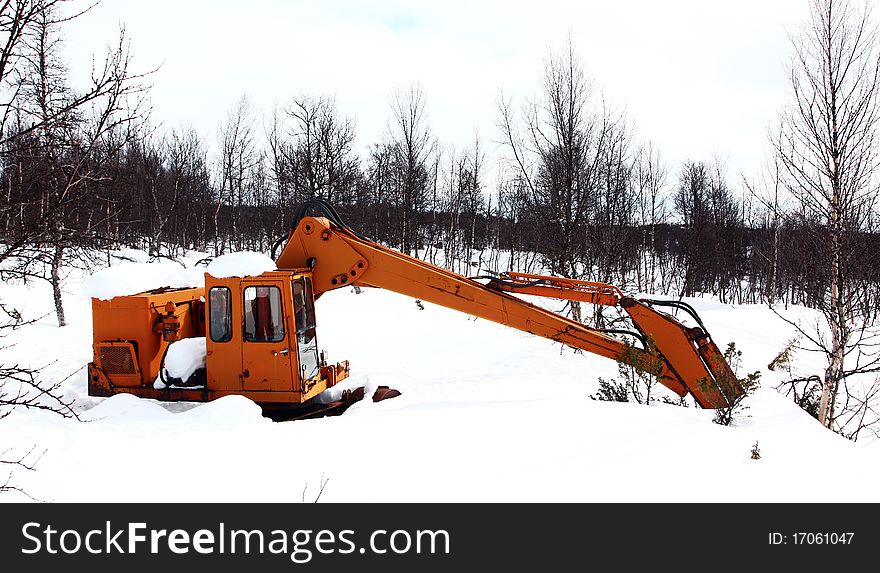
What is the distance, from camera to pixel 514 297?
7.33m

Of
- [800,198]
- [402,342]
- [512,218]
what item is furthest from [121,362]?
[512,218]

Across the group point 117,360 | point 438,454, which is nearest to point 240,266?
point 117,360

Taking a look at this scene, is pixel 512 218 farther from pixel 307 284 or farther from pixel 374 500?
pixel 374 500

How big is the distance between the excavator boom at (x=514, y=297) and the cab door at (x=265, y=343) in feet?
2.31

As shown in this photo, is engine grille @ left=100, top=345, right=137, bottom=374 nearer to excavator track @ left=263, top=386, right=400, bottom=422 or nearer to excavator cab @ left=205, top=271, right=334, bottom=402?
excavator cab @ left=205, top=271, right=334, bottom=402

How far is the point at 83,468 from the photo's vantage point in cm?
495

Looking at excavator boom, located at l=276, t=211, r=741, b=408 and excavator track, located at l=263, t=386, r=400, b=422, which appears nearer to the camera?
excavator boom, located at l=276, t=211, r=741, b=408

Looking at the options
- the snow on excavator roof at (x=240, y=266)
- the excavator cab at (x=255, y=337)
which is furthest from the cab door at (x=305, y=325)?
the snow on excavator roof at (x=240, y=266)

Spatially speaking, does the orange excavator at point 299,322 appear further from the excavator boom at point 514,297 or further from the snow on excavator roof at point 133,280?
the snow on excavator roof at point 133,280

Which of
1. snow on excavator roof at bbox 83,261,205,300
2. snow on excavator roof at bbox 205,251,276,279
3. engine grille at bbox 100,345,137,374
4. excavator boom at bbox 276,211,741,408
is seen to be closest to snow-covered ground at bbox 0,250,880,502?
snow on excavator roof at bbox 83,261,205,300

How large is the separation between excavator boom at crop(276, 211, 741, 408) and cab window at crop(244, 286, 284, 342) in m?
0.67

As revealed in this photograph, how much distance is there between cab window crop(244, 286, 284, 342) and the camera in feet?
24.4

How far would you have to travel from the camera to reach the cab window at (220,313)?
296 inches
